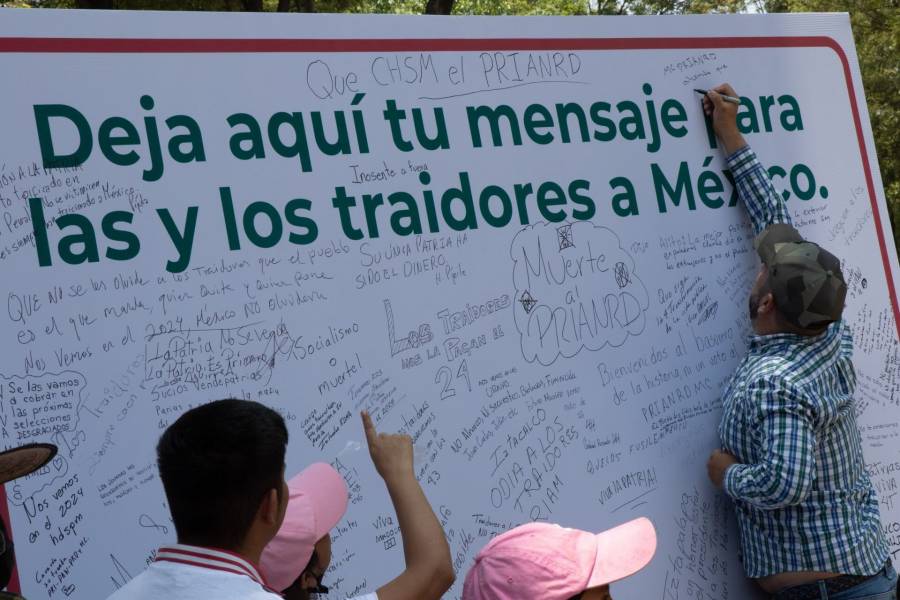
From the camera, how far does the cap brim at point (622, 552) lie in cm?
278

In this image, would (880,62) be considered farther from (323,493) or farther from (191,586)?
(191,586)

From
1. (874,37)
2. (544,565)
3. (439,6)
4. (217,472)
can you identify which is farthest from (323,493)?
(874,37)

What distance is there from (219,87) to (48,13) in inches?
21.5

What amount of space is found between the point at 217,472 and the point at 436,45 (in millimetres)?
2339

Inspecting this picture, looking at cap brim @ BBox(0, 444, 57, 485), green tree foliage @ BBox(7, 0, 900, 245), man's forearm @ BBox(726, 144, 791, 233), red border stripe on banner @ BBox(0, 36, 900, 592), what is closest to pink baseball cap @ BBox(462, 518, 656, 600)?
cap brim @ BBox(0, 444, 57, 485)

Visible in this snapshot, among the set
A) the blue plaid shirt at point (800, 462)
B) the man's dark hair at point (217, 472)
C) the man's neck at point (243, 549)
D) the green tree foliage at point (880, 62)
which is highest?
the green tree foliage at point (880, 62)

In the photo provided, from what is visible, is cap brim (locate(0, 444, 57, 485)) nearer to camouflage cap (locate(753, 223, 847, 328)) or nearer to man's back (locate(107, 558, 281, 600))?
man's back (locate(107, 558, 281, 600))

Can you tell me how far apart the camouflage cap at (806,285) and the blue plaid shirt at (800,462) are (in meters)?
0.12

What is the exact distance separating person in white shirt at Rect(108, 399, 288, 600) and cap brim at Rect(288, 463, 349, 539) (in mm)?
506

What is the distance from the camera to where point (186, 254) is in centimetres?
356

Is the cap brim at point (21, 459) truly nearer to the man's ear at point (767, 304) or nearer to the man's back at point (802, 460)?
the man's back at point (802, 460)

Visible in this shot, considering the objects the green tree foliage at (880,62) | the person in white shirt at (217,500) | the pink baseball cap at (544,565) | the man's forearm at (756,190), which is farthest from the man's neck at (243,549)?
the green tree foliage at (880,62)

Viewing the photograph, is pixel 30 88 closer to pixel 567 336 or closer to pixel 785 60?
pixel 567 336

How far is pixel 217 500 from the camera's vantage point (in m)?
2.28
